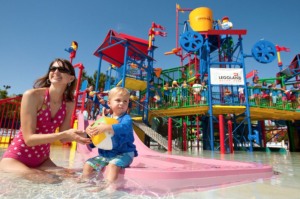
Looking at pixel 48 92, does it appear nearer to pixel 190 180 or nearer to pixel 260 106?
pixel 190 180

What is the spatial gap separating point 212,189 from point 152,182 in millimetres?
574

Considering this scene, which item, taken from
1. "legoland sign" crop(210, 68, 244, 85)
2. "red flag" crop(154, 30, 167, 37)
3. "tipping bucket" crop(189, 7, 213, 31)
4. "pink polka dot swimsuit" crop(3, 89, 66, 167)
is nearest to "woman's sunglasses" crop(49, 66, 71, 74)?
"pink polka dot swimsuit" crop(3, 89, 66, 167)

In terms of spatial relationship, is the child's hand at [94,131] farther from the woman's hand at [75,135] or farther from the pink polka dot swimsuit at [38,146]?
the pink polka dot swimsuit at [38,146]

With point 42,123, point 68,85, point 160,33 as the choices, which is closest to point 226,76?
point 160,33

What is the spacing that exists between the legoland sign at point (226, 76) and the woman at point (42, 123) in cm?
990

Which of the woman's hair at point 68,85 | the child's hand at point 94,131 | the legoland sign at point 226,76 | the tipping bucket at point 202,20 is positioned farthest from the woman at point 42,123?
the tipping bucket at point 202,20

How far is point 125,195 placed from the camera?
1620 millimetres

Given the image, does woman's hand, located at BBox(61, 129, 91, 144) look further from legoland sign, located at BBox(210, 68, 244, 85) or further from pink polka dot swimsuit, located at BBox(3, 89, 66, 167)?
legoland sign, located at BBox(210, 68, 244, 85)

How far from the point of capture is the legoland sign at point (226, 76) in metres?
11.3

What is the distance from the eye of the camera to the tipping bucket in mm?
13626

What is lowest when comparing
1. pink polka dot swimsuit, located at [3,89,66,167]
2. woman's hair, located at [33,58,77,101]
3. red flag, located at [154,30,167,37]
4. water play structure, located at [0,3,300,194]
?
pink polka dot swimsuit, located at [3,89,66,167]

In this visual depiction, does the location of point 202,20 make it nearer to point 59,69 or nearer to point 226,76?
point 226,76

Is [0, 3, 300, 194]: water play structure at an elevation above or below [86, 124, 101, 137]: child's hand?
Answer: above

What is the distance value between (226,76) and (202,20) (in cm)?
451
